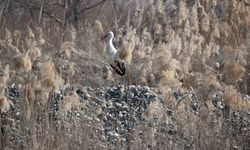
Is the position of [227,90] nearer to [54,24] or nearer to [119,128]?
[119,128]

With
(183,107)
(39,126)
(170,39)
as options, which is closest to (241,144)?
(183,107)

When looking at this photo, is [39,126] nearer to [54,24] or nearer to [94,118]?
[94,118]

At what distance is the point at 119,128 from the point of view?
4664 millimetres

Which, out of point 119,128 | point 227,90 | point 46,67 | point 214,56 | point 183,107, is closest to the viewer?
point 46,67

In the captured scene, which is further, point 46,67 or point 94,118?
point 94,118

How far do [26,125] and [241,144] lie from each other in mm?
1417

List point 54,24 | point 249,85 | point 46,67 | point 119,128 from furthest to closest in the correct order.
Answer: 1. point 54,24
2. point 249,85
3. point 119,128
4. point 46,67

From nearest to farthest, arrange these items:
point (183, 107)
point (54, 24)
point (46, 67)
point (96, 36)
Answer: point (46, 67)
point (183, 107)
point (96, 36)
point (54, 24)

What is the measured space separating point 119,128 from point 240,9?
2087mm

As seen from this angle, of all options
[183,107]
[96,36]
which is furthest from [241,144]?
[96,36]

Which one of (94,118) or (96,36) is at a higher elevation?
(96,36)

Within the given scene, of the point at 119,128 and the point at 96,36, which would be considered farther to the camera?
the point at 96,36

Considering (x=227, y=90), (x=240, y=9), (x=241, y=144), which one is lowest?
(x=241, y=144)

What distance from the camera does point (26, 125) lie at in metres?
4.16
